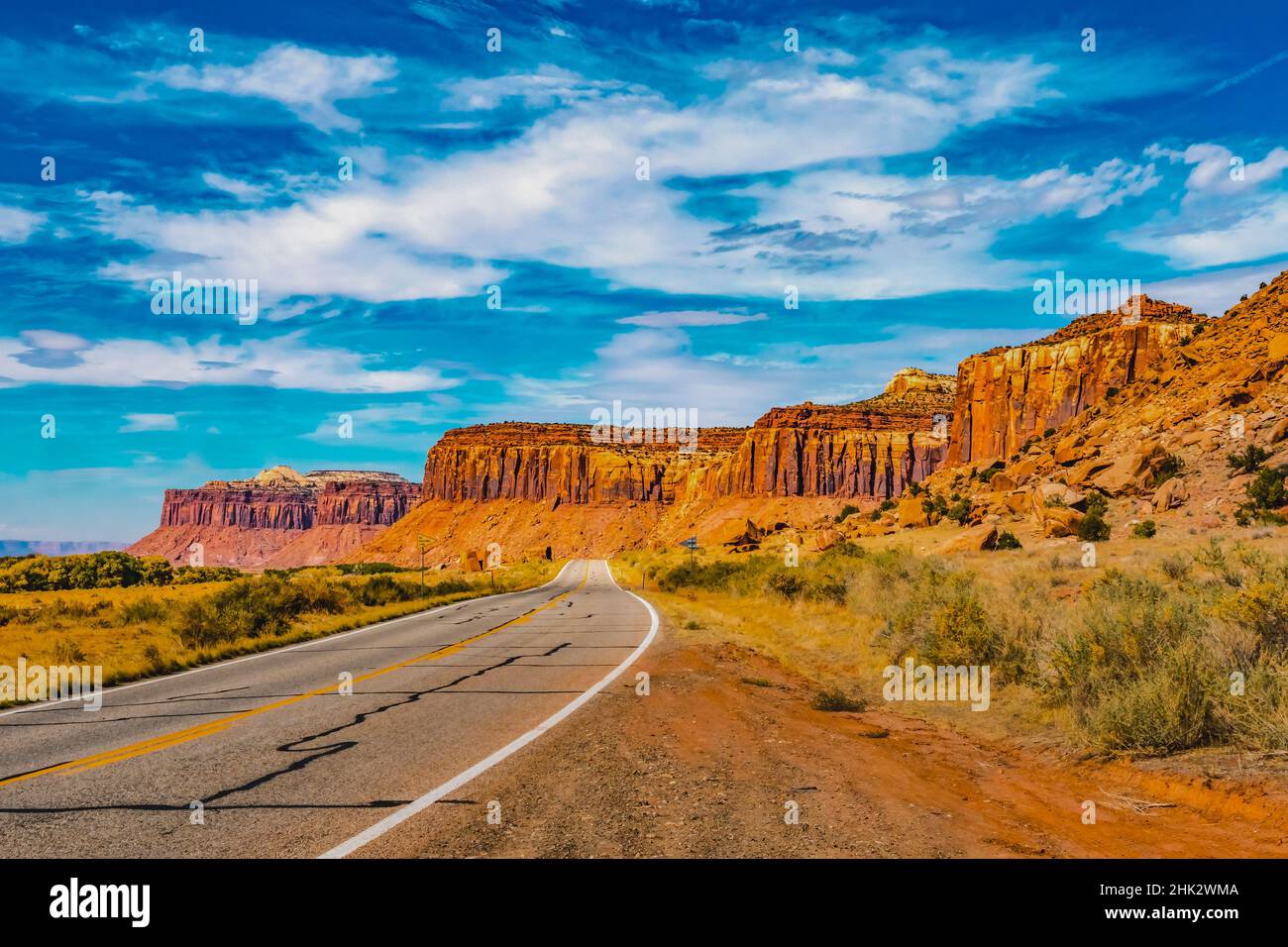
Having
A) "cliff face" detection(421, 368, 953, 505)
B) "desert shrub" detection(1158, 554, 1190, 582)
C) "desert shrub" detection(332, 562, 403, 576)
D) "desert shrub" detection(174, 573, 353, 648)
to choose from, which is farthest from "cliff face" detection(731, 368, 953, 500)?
"desert shrub" detection(1158, 554, 1190, 582)

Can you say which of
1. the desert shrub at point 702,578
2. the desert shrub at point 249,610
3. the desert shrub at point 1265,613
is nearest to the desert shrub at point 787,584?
the desert shrub at point 702,578

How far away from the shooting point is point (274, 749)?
7.12m

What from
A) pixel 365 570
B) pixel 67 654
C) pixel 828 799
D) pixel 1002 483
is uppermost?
pixel 1002 483

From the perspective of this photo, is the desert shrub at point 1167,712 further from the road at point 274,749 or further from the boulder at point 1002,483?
Result: the boulder at point 1002,483

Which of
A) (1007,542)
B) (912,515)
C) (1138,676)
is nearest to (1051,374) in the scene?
(912,515)

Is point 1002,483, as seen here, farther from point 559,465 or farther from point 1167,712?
point 559,465

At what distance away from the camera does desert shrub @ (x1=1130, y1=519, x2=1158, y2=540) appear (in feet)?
76.0

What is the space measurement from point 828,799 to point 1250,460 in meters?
28.8

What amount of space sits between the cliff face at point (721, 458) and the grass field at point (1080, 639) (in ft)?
394

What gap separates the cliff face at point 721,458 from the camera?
140 metres
